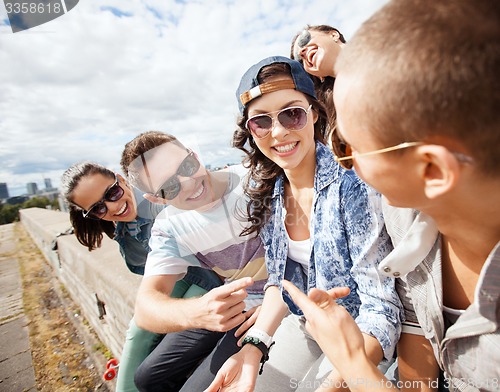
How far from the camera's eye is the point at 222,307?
1.59 meters

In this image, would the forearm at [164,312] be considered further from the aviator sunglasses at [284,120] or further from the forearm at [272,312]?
the aviator sunglasses at [284,120]

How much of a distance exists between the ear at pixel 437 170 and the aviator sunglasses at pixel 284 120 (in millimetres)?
951

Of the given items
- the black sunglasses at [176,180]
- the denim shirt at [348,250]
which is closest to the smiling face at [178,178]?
the black sunglasses at [176,180]

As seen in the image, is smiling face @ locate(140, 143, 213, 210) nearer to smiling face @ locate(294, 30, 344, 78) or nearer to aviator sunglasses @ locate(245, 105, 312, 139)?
aviator sunglasses @ locate(245, 105, 312, 139)

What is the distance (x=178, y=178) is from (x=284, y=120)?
0.94m

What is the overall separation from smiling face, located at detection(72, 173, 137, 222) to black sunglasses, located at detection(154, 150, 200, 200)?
2.45 feet

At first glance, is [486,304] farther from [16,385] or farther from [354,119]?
[16,385]

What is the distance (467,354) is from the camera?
1032mm

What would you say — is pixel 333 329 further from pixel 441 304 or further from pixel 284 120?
pixel 284 120

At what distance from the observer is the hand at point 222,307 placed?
5.19ft

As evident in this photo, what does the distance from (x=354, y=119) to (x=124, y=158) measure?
1998 millimetres

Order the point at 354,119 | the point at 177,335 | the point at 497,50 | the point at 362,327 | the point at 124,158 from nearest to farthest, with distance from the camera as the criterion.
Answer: the point at 497,50 < the point at 354,119 < the point at 362,327 < the point at 177,335 < the point at 124,158

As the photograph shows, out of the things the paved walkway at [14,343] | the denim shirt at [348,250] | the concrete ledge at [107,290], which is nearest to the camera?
the denim shirt at [348,250]

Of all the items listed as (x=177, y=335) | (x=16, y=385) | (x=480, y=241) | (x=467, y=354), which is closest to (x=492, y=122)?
(x=480, y=241)
